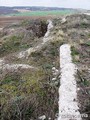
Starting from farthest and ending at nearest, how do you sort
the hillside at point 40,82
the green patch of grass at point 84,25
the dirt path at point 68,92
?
the green patch of grass at point 84,25 < the hillside at point 40,82 < the dirt path at point 68,92

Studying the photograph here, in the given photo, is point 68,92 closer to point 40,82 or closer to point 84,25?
point 40,82

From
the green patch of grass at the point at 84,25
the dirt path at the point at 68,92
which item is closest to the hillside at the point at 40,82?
the dirt path at the point at 68,92

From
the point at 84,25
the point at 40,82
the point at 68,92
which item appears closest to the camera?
the point at 68,92

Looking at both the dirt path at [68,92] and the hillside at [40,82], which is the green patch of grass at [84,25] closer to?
the hillside at [40,82]

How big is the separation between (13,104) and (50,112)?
48.1 inches

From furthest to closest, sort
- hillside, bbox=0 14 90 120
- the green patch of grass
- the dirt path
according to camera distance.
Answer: the green patch of grass
hillside, bbox=0 14 90 120
the dirt path

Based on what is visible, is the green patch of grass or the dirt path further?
the green patch of grass

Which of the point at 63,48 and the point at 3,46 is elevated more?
the point at 63,48

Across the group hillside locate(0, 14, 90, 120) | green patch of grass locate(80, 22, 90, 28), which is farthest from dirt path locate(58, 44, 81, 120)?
green patch of grass locate(80, 22, 90, 28)

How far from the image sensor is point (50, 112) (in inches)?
302

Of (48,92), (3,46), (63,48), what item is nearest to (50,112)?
(48,92)

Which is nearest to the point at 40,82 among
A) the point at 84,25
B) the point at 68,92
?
the point at 68,92

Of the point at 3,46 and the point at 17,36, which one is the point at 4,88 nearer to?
the point at 3,46

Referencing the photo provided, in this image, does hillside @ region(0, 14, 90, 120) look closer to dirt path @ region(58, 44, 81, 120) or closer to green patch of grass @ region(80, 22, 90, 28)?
dirt path @ region(58, 44, 81, 120)
